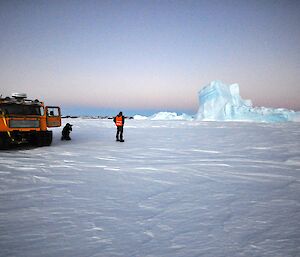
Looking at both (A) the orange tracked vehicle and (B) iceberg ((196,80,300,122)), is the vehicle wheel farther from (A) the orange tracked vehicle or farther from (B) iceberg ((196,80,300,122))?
(B) iceberg ((196,80,300,122))

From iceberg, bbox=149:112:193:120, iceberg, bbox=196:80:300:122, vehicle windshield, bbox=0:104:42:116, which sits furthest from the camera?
iceberg, bbox=149:112:193:120

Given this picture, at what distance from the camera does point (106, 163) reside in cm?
582

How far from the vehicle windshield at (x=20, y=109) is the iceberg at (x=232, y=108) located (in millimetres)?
47019

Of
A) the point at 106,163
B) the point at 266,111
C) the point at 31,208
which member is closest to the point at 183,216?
the point at 31,208

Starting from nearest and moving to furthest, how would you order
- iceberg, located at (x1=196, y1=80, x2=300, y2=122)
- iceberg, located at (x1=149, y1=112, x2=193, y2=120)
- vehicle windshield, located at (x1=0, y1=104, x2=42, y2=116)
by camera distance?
1. vehicle windshield, located at (x1=0, y1=104, x2=42, y2=116)
2. iceberg, located at (x1=196, y1=80, x2=300, y2=122)
3. iceberg, located at (x1=149, y1=112, x2=193, y2=120)

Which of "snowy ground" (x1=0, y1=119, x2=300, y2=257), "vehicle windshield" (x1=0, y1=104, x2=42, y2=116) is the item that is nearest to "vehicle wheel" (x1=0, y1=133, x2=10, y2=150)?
"vehicle windshield" (x1=0, y1=104, x2=42, y2=116)

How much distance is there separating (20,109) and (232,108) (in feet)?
165

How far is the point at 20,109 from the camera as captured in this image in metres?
8.34

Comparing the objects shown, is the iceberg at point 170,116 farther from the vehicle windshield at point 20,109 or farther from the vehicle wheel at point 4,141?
the vehicle wheel at point 4,141

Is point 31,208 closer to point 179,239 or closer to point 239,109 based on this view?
point 179,239

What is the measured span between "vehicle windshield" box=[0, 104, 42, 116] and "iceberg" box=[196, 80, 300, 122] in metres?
47.0

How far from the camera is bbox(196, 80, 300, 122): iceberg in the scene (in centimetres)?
5144

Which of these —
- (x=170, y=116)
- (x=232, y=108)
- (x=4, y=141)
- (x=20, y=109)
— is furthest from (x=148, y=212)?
(x=170, y=116)

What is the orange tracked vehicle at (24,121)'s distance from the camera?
7691 mm
